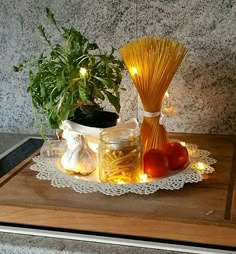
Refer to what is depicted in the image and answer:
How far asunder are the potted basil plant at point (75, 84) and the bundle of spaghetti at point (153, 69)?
0.05m

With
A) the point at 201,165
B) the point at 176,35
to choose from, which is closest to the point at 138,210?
the point at 201,165

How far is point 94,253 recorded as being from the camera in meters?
0.76

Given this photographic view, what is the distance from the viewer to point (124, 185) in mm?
869

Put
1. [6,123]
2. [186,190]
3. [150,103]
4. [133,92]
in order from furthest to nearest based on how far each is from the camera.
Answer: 1. [6,123]
2. [133,92]
3. [150,103]
4. [186,190]

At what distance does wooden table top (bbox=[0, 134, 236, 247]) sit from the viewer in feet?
2.42

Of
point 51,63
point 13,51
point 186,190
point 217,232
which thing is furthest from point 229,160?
point 13,51

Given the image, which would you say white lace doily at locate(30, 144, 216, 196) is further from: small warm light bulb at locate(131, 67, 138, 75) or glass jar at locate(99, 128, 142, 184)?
small warm light bulb at locate(131, 67, 138, 75)

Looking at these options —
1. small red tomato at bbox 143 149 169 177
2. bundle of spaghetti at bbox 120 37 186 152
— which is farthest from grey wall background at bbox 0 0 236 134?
small red tomato at bbox 143 149 169 177

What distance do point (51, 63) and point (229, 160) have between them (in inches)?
18.4

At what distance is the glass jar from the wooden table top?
48 millimetres

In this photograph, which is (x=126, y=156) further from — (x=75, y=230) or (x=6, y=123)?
(x=6, y=123)

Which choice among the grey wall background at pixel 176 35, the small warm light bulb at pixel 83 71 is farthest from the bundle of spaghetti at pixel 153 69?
the grey wall background at pixel 176 35

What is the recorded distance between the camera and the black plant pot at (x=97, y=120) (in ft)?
3.24

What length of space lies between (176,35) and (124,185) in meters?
0.51
